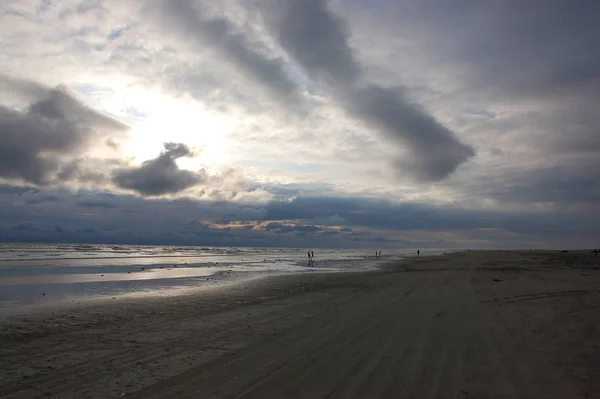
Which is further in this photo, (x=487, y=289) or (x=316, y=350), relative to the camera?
(x=487, y=289)

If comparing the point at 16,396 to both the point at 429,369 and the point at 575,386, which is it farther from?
the point at 575,386

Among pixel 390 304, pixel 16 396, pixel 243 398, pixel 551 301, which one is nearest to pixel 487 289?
pixel 551 301

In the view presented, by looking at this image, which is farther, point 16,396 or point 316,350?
point 316,350

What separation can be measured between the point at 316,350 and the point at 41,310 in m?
13.0

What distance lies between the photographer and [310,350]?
31.2ft

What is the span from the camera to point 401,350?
9.33 m

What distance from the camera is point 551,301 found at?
640 inches

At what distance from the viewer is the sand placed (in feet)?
23.2

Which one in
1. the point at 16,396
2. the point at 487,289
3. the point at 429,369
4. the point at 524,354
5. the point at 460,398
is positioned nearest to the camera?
the point at 460,398

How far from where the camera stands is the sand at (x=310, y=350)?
279 inches

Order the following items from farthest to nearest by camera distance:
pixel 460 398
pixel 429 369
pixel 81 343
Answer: pixel 81 343 < pixel 429 369 < pixel 460 398

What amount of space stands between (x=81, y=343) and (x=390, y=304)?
38.1ft

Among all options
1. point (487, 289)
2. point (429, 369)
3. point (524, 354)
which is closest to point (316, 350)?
point (429, 369)

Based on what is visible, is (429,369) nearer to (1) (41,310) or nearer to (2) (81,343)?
(2) (81,343)
